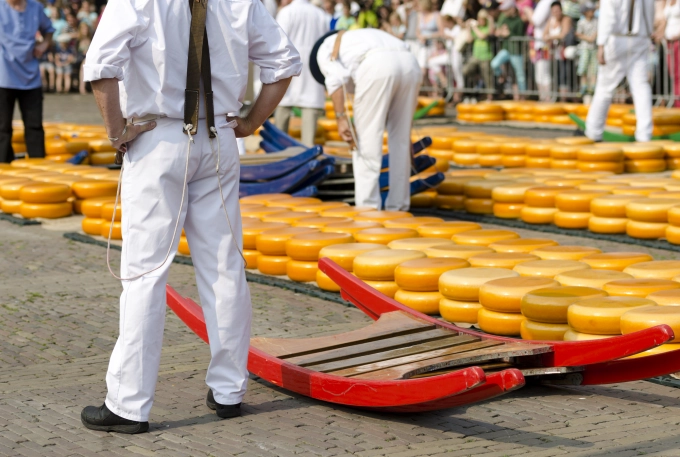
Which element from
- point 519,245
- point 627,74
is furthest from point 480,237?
point 627,74

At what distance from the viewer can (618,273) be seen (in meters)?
5.36

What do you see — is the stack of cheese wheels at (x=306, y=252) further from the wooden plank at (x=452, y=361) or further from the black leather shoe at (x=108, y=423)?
the black leather shoe at (x=108, y=423)

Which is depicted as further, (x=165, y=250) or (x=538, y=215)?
(x=538, y=215)

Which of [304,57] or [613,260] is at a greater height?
[304,57]

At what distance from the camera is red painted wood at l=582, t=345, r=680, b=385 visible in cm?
405

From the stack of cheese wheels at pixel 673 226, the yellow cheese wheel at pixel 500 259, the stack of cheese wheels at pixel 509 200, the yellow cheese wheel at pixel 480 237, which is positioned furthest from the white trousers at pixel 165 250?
the stack of cheese wheels at pixel 509 200

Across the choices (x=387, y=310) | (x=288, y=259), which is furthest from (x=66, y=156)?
(x=387, y=310)

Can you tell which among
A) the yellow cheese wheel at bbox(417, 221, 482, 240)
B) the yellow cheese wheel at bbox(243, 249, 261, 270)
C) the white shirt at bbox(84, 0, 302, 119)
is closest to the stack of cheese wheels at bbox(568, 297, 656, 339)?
the white shirt at bbox(84, 0, 302, 119)

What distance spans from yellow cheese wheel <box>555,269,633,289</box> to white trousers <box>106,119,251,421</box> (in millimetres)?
1854

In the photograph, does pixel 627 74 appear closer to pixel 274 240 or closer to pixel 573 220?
pixel 573 220

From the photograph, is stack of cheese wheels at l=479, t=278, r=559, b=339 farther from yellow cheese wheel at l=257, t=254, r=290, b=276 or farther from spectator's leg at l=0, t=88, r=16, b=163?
spectator's leg at l=0, t=88, r=16, b=163

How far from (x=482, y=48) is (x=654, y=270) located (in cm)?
1364

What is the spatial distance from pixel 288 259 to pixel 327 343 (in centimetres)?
210

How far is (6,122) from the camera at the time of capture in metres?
11.3
